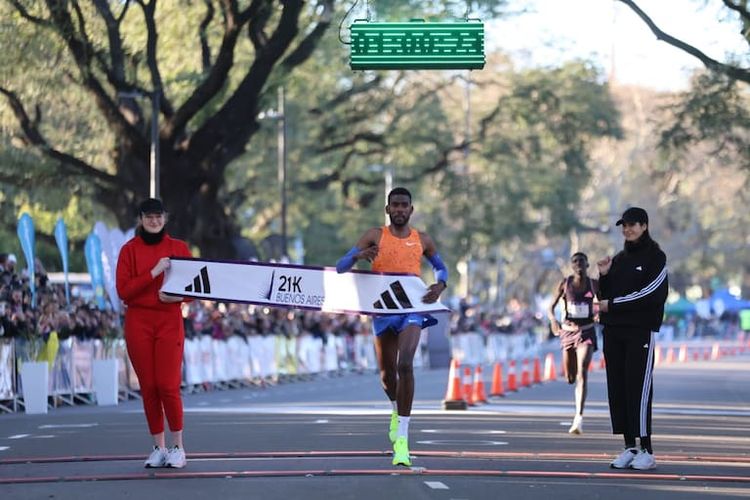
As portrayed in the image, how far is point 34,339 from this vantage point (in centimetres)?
2573

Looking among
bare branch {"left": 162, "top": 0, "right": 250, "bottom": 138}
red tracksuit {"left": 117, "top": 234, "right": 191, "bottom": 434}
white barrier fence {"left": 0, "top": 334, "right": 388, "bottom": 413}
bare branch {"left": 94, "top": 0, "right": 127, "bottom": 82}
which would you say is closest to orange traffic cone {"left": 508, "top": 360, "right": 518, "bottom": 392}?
white barrier fence {"left": 0, "top": 334, "right": 388, "bottom": 413}

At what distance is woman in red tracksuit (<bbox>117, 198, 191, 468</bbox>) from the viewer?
12.9 m

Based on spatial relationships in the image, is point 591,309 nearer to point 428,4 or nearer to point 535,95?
point 428,4

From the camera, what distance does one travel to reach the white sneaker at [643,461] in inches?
520

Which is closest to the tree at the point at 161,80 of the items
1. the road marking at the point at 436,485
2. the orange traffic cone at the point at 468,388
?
the orange traffic cone at the point at 468,388

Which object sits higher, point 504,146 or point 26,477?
point 504,146

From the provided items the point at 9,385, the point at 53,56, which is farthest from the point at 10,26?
the point at 9,385

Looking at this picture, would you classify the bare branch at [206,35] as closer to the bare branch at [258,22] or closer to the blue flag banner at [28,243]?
the bare branch at [258,22]

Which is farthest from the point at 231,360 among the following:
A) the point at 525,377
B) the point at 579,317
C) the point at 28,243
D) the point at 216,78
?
the point at 579,317

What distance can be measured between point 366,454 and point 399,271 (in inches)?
63.1

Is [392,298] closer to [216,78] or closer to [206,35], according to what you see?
[216,78]

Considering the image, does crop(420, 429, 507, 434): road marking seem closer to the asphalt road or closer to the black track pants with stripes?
the asphalt road

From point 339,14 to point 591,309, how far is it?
63.0 ft

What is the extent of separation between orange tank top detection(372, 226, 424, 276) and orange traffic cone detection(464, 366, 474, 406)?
445 inches
